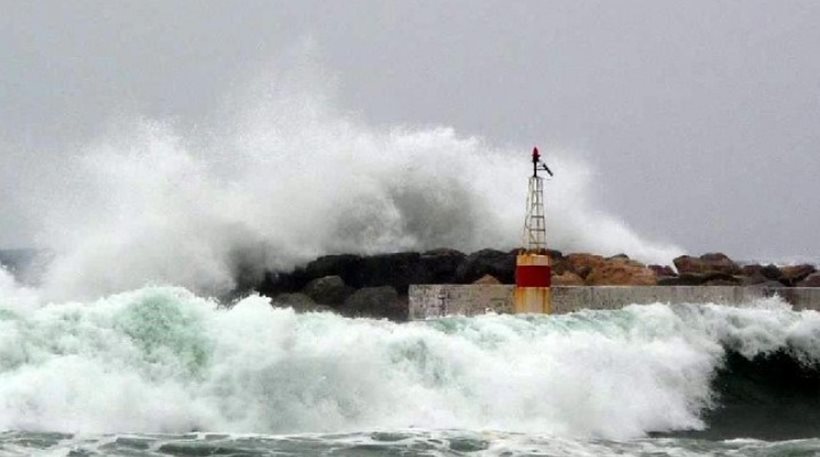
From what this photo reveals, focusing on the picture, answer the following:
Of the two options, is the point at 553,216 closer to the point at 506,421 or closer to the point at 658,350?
Answer: the point at 658,350

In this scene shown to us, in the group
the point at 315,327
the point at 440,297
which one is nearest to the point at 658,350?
the point at 440,297

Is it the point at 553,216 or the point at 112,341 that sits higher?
the point at 553,216

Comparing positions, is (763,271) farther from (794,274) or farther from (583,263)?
(583,263)

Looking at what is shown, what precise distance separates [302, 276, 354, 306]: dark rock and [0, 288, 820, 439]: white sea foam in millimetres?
5110

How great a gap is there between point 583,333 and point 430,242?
26.6ft

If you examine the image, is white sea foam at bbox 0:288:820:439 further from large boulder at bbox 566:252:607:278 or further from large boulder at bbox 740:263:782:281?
large boulder at bbox 740:263:782:281

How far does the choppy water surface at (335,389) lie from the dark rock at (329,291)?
488cm

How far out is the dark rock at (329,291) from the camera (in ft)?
57.0

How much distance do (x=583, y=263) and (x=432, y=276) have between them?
1.93 metres

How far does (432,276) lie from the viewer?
1806cm

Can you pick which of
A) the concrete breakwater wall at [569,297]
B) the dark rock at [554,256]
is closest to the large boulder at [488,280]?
the concrete breakwater wall at [569,297]

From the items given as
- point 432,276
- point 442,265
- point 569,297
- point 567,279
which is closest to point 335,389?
point 569,297

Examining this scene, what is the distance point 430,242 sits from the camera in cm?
2055

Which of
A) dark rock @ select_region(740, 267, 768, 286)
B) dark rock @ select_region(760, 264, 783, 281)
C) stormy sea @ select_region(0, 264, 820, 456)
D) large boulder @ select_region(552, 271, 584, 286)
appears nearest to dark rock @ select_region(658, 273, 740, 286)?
dark rock @ select_region(740, 267, 768, 286)
